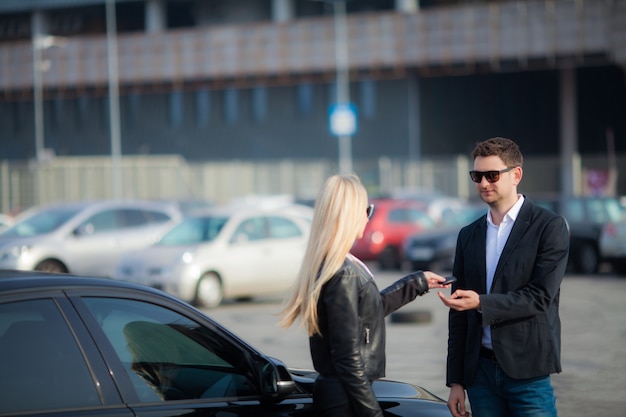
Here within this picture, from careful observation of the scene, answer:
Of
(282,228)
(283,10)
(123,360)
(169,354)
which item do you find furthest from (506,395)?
(283,10)

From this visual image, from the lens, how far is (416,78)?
51250 millimetres

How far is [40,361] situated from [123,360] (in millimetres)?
335

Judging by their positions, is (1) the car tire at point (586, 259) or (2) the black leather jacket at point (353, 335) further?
(1) the car tire at point (586, 259)

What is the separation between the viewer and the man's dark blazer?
170 inches

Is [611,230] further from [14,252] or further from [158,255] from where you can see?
[14,252]

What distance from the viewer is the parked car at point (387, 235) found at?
85.7 feet

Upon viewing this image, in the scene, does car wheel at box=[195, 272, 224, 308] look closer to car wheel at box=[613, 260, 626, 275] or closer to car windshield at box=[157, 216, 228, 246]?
car windshield at box=[157, 216, 228, 246]

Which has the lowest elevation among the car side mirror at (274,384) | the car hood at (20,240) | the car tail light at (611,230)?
the car tail light at (611,230)

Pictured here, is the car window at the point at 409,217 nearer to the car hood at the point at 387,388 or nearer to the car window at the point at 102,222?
the car window at the point at 102,222

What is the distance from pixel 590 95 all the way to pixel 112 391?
53053 millimetres

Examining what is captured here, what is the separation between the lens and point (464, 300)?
4305 mm

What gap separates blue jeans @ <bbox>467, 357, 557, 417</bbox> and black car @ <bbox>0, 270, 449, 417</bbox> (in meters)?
0.35

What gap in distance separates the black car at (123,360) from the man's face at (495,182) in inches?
39.6

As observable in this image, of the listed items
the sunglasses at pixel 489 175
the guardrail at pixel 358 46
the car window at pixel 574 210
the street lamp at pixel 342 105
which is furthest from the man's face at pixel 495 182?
the guardrail at pixel 358 46
